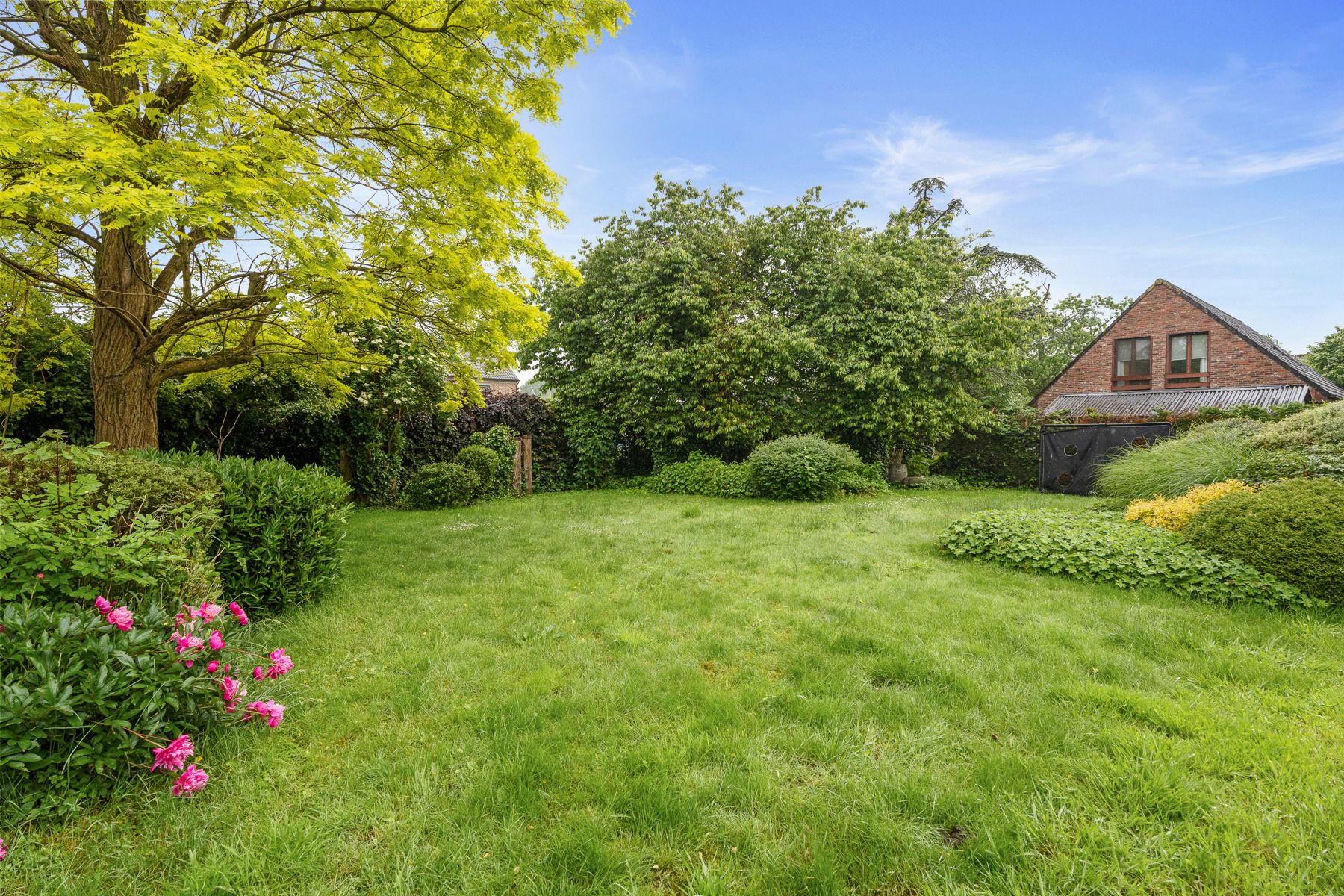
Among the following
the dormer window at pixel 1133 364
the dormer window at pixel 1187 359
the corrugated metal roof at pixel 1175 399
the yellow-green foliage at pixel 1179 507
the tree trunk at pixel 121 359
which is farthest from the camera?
the dormer window at pixel 1133 364

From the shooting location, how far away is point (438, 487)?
32.1 ft

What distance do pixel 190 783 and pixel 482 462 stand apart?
30.6 ft

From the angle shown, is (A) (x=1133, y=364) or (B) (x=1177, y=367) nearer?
(B) (x=1177, y=367)

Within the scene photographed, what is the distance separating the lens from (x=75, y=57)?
4559mm

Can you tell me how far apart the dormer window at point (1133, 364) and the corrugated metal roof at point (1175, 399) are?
409mm

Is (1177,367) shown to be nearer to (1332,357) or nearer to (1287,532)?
(1332,357)

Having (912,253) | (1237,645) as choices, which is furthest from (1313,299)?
(1237,645)

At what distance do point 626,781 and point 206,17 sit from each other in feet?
21.0

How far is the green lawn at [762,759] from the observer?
63.7 inches

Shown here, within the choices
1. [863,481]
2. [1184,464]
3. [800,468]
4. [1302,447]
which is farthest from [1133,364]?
[800,468]

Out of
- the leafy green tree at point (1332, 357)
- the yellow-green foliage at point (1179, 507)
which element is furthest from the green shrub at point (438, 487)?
the leafy green tree at point (1332, 357)

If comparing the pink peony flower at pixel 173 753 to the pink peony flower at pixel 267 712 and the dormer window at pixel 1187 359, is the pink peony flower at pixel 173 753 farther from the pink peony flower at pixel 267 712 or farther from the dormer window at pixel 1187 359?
the dormer window at pixel 1187 359

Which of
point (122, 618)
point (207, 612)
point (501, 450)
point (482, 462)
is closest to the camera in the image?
point (122, 618)

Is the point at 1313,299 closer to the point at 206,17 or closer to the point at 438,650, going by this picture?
the point at 438,650
